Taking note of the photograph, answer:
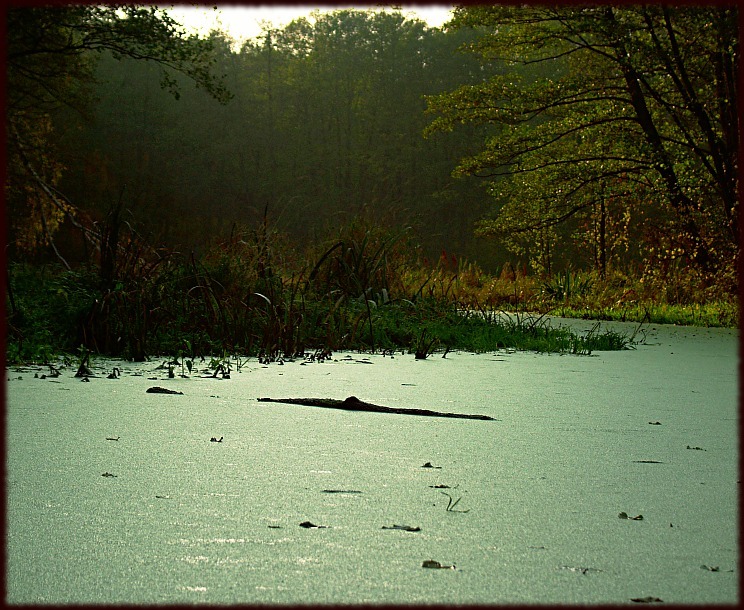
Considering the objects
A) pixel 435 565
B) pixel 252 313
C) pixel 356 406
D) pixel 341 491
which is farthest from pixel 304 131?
pixel 435 565

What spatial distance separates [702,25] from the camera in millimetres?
8156

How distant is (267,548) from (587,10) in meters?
9.40

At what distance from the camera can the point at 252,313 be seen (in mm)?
4914

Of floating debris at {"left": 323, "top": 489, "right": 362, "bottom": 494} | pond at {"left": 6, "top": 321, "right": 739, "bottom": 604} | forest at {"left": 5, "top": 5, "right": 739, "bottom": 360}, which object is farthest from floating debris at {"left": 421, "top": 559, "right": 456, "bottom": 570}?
forest at {"left": 5, "top": 5, "right": 739, "bottom": 360}

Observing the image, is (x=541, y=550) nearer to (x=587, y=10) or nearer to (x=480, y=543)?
(x=480, y=543)

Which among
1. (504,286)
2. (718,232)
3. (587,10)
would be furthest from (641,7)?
(504,286)

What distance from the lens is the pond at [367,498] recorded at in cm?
117

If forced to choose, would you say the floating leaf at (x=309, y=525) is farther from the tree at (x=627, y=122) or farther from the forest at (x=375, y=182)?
the tree at (x=627, y=122)

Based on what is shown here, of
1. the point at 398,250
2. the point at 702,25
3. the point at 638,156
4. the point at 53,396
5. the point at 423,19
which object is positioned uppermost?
the point at 423,19

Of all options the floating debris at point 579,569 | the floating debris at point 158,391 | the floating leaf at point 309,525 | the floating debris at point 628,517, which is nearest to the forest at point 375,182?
the floating debris at point 158,391

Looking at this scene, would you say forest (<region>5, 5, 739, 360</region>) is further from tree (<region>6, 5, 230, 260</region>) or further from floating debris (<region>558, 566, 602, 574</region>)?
floating debris (<region>558, 566, 602, 574</region>)

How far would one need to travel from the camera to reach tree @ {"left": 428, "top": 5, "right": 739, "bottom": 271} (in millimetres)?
8508

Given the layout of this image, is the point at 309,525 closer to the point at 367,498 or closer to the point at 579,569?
the point at 367,498

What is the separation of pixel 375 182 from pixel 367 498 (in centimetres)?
2400
